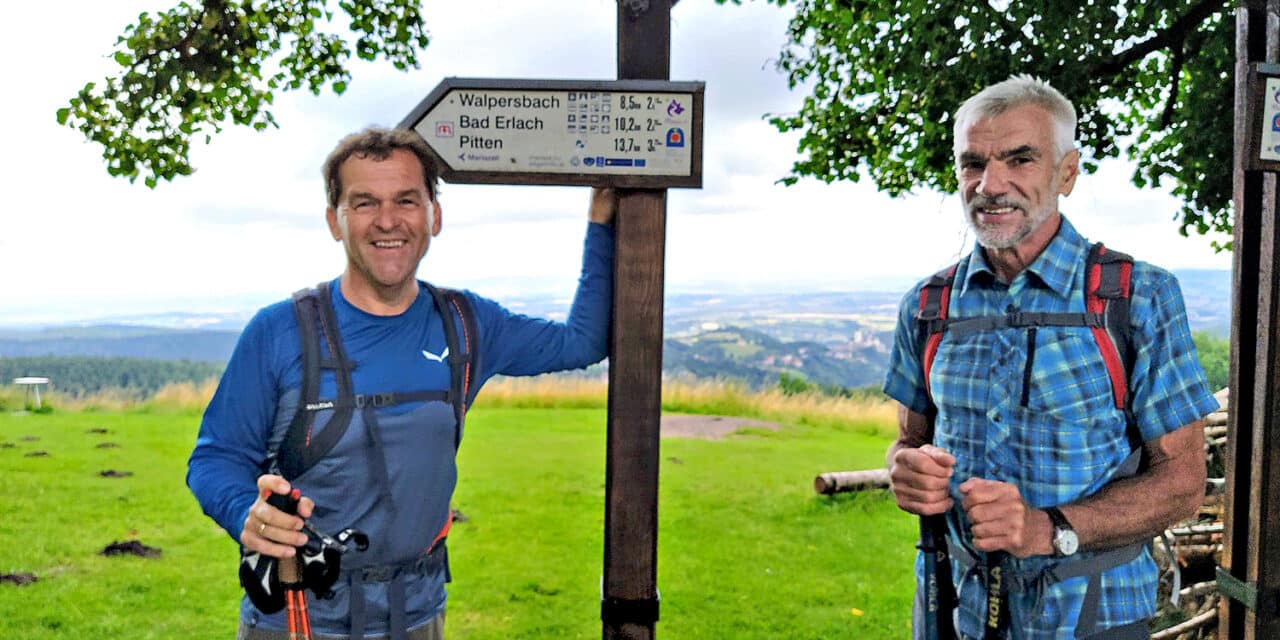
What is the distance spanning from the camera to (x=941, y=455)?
8.05ft

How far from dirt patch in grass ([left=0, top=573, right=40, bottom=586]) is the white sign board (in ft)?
37.3

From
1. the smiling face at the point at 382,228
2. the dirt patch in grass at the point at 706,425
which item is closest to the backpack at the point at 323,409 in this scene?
the smiling face at the point at 382,228

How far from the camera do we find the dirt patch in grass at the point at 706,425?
50.4 feet

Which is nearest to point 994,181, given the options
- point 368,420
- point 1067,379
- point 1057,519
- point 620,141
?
point 1067,379

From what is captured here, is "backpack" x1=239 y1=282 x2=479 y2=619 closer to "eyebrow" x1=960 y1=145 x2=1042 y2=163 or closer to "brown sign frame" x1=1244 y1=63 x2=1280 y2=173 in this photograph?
"eyebrow" x1=960 y1=145 x2=1042 y2=163

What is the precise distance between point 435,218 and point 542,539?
359 inches

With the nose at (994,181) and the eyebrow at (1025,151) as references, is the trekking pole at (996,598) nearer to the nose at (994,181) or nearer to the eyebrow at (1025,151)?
the nose at (994,181)

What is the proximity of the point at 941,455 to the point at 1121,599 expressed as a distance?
64cm

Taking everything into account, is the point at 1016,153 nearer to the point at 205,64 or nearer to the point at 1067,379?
the point at 1067,379

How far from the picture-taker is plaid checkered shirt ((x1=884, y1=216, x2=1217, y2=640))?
244 cm

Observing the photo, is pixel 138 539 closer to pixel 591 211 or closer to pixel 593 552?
pixel 593 552

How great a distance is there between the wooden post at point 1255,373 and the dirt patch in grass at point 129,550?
34.3 feet

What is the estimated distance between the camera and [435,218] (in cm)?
286

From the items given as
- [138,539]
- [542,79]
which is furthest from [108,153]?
[138,539]
